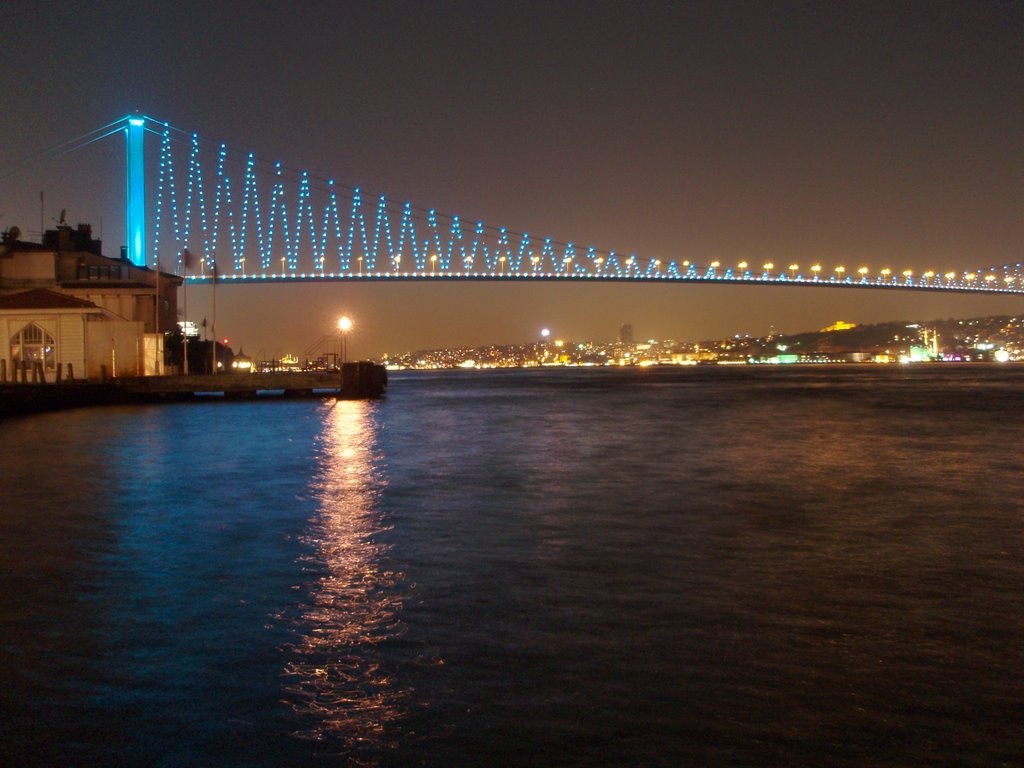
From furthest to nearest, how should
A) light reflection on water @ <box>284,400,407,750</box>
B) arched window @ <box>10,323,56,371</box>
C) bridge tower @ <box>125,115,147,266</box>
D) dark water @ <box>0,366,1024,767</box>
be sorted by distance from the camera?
bridge tower @ <box>125,115,147,266</box>
arched window @ <box>10,323,56,371</box>
light reflection on water @ <box>284,400,407,750</box>
dark water @ <box>0,366,1024,767</box>

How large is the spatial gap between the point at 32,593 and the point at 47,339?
2935cm

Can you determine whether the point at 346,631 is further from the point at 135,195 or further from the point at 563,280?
the point at 563,280

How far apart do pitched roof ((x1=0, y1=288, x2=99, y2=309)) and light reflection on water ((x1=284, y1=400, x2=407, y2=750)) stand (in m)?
25.4

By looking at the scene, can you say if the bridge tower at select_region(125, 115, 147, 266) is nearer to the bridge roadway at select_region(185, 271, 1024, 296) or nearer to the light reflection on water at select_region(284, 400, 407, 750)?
the bridge roadway at select_region(185, 271, 1024, 296)

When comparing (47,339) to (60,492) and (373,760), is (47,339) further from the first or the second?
(373,760)

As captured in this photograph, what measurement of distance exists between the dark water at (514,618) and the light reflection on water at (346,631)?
2cm

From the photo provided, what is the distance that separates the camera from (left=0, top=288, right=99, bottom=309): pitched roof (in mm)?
32312

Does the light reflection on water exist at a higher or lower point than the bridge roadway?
lower

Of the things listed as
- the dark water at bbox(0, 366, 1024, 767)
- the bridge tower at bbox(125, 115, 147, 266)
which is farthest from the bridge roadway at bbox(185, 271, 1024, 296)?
the dark water at bbox(0, 366, 1024, 767)

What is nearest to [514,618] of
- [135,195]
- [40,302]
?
[40,302]

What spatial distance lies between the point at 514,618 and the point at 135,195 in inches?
1854

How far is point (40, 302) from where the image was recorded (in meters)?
32.5

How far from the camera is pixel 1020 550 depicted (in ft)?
24.6

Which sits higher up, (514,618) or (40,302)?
(40,302)
